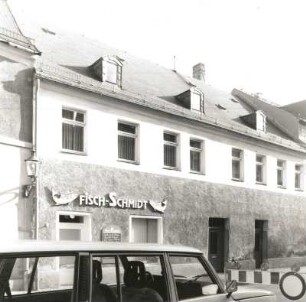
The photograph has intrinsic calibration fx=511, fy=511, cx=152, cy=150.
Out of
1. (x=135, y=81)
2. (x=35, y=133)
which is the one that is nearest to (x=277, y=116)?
(x=135, y=81)

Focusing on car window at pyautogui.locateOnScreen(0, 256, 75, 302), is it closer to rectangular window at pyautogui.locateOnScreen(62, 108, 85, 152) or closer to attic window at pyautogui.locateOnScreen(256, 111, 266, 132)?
rectangular window at pyautogui.locateOnScreen(62, 108, 85, 152)

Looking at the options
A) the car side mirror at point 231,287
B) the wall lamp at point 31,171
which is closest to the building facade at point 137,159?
the wall lamp at point 31,171

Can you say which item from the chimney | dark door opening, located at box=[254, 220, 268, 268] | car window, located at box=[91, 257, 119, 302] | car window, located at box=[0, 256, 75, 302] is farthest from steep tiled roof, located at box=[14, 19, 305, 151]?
car window, located at box=[91, 257, 119, 302]

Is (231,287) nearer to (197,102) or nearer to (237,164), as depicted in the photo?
(197,102)

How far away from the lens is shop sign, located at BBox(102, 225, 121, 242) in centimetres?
1559

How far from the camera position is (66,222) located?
14.8 m

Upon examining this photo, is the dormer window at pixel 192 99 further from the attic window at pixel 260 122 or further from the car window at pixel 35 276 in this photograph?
the car window at pixel 35 276

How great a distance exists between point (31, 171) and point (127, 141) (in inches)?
167

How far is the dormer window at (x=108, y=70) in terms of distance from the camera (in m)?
17.0

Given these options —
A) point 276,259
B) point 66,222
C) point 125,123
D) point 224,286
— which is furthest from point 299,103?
point 224,286

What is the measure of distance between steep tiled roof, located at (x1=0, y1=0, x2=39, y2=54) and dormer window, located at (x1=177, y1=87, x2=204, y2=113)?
293 inches

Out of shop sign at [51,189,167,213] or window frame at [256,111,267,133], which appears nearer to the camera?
shop sign at [51,189,167,213]

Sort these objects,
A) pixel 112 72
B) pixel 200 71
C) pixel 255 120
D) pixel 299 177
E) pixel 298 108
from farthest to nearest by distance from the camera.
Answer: pixel 298 108 < pixel 200 71 < pixel 299 177 < pixel 255 120 < pixel 112 72

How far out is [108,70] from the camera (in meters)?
17.3
